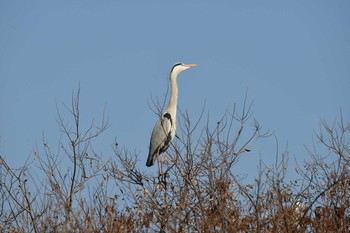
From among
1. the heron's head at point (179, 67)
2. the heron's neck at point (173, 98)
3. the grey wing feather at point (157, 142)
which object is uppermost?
the heron's head at point (179, 67)

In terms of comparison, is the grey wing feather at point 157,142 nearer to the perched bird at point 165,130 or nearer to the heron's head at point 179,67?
the perched bird at point 165,130

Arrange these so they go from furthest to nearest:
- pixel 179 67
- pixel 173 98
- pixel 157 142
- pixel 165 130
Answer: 1. pixel 179 67
2. pixel 173 98
3. pixel 157 142
4. pixel 165 130

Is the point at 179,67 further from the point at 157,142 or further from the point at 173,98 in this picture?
the point at 157,142

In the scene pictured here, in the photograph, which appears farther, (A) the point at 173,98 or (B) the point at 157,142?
(A) the point at 173,98

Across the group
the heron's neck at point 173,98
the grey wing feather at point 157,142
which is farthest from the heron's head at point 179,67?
the grey wing feather at point 157,142

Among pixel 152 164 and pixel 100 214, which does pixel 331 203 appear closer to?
pixel 100 214

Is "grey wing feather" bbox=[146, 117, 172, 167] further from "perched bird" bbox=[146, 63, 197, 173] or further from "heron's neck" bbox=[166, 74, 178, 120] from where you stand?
"heron's neck" bbox=[166, 74, 178, 120]

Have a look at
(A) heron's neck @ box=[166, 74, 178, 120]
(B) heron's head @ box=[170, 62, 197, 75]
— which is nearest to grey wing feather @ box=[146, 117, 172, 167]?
(A) heron's neck @ box=[166, 74, 178, 120]

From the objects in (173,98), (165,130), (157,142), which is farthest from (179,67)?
(165,130)

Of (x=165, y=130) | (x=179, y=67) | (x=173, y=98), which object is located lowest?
(x=165, y=130)

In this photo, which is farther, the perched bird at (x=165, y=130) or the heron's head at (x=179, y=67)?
the heron's head at (x=179, y=67)

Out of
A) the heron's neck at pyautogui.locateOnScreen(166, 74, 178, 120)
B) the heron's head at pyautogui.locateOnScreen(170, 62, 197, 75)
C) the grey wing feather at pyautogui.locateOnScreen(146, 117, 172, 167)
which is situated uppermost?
the heron's head at pyautogui.locateOnScreen(170, 62, 197, 75)

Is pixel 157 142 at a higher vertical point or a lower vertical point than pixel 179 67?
lower

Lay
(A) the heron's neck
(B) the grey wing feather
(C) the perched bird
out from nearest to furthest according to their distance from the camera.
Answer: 1. (C) the perched bird
2. (B) the grey wing feather
3. (A) the heron's neck
